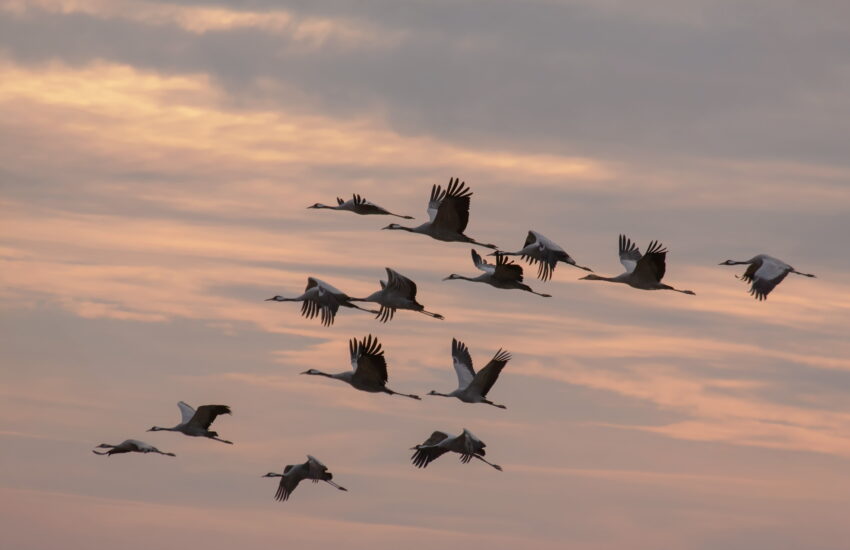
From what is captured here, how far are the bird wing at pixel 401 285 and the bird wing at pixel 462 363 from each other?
21.9 feet

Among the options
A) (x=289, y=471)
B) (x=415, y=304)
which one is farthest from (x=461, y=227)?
(x=289, y=471)

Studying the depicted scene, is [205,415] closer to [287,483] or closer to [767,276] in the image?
[287,483]

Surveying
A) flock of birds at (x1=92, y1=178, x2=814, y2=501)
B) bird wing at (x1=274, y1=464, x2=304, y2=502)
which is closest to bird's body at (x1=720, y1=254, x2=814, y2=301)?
flock of birds at (x1=92, y1=178, x2=814, y2=501)

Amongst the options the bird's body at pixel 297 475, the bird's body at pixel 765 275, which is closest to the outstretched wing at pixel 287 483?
the bird's body at pixel 297 475

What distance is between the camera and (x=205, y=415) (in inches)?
2484

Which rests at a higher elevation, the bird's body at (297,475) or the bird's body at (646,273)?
the bird's body at (646,273)

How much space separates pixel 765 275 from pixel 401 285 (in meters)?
→ 11.0

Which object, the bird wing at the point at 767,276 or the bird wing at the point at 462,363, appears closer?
the bird wing at the point at 767,276

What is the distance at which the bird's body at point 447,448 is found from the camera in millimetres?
59406

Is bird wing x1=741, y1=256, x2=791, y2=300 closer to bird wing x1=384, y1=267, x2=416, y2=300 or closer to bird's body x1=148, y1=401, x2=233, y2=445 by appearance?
bird wing x1=384, y1=267, x2=416, y2=300

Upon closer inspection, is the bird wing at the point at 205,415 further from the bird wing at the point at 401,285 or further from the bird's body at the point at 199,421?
Result: the bird wing at the point at 401,285

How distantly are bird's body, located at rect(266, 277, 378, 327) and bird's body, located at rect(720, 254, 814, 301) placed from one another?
12.3 m

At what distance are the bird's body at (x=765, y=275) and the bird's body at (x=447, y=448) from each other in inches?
375

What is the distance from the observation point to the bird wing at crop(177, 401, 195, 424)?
63.7 metres
